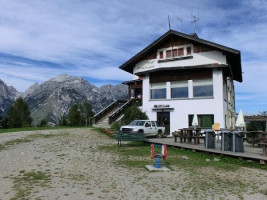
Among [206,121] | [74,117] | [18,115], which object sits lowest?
[206,121]

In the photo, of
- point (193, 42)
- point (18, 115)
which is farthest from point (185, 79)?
point (18, 115)

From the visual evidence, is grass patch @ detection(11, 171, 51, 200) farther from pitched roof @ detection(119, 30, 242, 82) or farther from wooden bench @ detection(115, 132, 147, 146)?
pitched roof @ detection(119, 30, 242, 82)

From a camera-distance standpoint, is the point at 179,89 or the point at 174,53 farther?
the point at 174,53

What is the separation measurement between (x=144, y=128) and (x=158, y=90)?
6.33 meters

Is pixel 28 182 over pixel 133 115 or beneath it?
beneath

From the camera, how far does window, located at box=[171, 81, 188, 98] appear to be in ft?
82.2

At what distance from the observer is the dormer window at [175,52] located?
25842 millimetres

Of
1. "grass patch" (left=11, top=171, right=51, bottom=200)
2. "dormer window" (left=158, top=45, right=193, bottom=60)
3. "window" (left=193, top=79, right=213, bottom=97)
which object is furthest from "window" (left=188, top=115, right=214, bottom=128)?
"grass patch" (left=11, top=171, right=51, bottom=200)

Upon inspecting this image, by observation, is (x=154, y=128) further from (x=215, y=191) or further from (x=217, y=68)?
(x=215, y=191)

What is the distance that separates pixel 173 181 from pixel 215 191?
137cm

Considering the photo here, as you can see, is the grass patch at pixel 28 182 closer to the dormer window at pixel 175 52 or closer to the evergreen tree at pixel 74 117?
the dormer window at pixel 175 52

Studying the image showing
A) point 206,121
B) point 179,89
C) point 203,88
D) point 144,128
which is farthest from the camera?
point 179,89

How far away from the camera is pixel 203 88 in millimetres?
24203

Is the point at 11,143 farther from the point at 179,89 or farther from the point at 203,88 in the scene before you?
the point at 203,88
